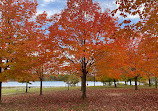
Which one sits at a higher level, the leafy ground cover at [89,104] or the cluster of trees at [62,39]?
the cluster of trees at [62,39]

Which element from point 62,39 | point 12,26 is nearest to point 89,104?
point 62,39

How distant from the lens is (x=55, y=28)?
1183 centimetres

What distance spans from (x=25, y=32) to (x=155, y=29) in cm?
1126

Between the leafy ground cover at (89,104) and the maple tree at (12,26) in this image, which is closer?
the leafy ground cover at (89,104)

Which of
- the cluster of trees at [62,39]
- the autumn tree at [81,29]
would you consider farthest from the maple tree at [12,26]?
the autumn tree at [81,29]

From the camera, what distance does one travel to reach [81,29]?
11.7 m

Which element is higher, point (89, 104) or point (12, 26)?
point (12, 26)

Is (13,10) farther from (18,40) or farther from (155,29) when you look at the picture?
(155,29)

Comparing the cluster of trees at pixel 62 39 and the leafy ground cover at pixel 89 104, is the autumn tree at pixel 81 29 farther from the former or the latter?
the leafy ground cover at pixel 89 104

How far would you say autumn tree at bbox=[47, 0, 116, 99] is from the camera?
454 inches

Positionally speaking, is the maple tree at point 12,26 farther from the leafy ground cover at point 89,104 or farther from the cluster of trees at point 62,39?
the leafy ground cover at point 89,104

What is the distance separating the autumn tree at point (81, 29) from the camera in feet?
37.8

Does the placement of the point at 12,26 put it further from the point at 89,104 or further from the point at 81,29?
the point at 89,104

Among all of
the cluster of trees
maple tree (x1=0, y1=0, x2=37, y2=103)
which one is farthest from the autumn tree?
maple tree (x1=0, y1=0, x2=37, y2=103)
